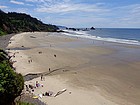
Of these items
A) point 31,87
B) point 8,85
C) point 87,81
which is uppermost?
point 8,85

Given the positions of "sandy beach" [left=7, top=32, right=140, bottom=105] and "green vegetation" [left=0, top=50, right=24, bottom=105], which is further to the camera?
"sandy beach" [left=7, top=32, right=140, bottom=105]

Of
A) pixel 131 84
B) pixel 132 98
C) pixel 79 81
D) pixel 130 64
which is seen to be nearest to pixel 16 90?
pixel 132 98

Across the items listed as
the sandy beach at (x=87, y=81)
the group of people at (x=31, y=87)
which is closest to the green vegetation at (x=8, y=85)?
the sandy beach at (x=87, y=81)

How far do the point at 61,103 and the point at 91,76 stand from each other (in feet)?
29.1

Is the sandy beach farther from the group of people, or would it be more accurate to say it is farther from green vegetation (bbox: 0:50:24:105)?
green vegetation (bbox: 0:50:24:105)

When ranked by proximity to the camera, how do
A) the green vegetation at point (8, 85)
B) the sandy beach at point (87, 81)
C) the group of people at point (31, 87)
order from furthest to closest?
the group of people at point (31, 87) < the sandy beach at point (87, 81) < the green vegetation at point (8, 85)

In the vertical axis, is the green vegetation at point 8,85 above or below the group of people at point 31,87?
above

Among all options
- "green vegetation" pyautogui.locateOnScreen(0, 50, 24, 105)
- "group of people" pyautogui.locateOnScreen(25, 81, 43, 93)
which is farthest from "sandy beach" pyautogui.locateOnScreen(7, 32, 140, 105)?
"green vegetation" pyautogui.locateOnScreen(0, 50, 24, 105)

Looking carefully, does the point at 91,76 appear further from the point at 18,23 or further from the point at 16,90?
the point at 18,23

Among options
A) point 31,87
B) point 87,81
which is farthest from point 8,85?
point 87,81

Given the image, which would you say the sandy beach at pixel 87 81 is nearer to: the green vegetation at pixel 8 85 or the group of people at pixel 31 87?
the group of people at pixel 31 87

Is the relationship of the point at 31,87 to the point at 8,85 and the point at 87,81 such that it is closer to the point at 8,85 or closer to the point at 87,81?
the point at 87,81

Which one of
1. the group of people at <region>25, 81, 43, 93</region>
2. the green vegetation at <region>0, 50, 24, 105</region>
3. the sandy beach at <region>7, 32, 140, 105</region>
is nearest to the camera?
the green vegetation at <region>0, 50, 24, 105</region>

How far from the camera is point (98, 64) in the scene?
30.1 m
